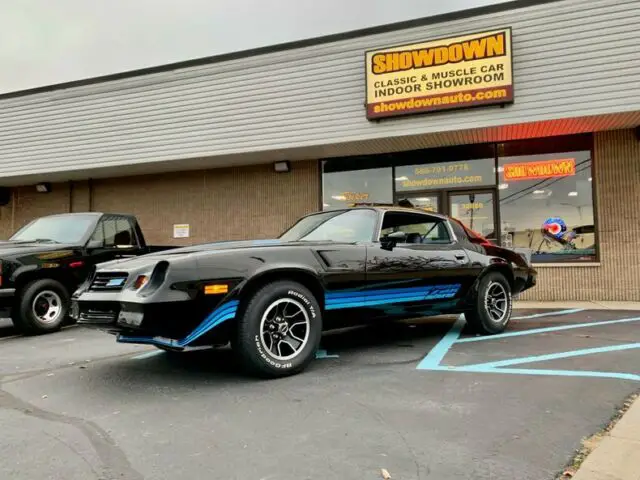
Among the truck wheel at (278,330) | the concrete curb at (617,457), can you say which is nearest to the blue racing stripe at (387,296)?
the truck wheel at (278,330)

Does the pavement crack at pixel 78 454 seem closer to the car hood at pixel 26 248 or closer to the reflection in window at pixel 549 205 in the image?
the car hood at pixel 26 248

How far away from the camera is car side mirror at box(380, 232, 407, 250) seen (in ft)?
16.8

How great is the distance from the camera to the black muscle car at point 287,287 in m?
3.98

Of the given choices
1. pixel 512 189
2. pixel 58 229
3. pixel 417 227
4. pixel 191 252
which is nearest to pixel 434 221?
pixel 417 227

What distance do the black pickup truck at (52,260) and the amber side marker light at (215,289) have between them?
4185 mm

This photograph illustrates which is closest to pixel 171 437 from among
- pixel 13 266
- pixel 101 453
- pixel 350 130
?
pixel 101 453

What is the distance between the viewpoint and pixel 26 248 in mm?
7105

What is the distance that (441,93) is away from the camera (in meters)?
9.41

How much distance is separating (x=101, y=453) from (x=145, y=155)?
9872 millimetres

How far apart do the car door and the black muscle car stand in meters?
0.01

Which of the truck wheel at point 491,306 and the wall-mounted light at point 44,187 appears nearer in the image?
the truck wheel at point 491,306

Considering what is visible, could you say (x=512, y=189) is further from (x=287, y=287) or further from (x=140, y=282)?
(x=140, y=282)

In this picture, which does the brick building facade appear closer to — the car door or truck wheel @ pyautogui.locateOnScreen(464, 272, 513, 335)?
truck wheel @ pyautogui.locateOnScreen(464, 272, 513, 335)

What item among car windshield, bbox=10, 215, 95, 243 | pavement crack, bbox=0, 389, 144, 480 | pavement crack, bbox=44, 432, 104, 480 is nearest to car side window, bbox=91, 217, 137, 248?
car windshield, bbox=10, 215, 95, 243
